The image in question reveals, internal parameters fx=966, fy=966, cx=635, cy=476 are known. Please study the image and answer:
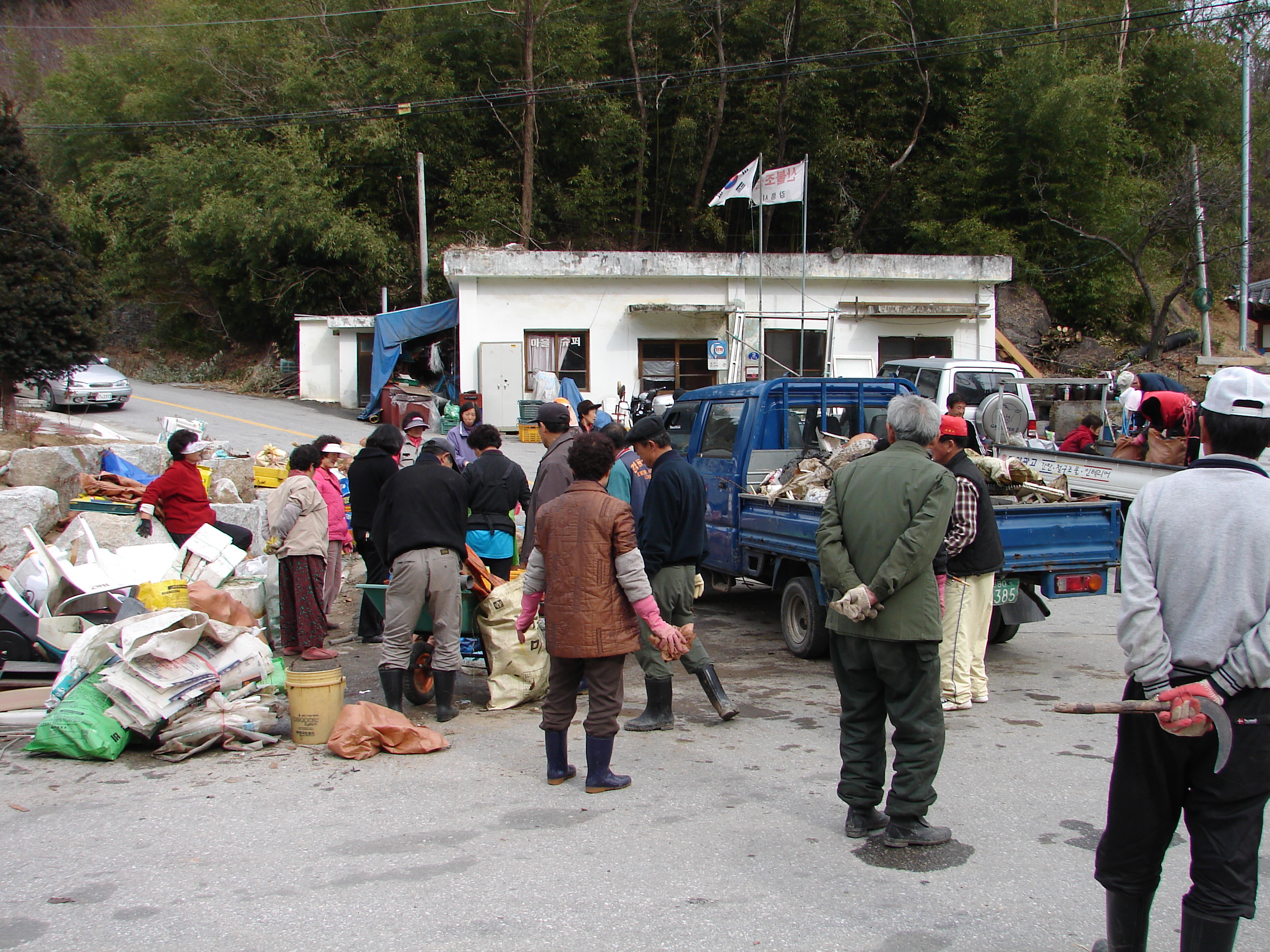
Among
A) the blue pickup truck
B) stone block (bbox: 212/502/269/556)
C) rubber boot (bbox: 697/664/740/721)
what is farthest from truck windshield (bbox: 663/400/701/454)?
stone block (bbox: 212/502/269/556)

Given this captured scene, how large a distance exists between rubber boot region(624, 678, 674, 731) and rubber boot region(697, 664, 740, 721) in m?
0.22

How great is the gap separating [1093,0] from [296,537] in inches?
1474

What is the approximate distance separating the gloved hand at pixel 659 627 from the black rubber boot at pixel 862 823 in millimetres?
1057

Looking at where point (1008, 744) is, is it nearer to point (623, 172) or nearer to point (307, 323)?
point (307, 323)

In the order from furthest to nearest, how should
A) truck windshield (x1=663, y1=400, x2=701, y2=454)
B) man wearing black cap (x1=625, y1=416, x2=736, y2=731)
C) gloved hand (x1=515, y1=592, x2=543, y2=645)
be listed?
truck windshield (x1=663, y1=400, x2=701, y2=454)
man wearing black cap (x1=625, y1=416, x2=736, y2=731)
gloved hand (x1=515, y1=592, x2=543, y2=645)

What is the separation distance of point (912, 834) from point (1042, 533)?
3269 mm

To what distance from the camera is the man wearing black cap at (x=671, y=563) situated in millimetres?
5570

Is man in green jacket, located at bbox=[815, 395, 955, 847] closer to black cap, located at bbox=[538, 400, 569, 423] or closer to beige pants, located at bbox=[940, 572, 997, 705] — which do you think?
beige pants, located at bbox=[940, 572, 997, 705]

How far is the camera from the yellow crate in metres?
12.3

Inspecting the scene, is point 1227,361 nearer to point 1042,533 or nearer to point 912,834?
point 1042,533

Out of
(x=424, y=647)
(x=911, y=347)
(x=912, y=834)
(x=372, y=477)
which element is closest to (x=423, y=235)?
(x=911, y=347)

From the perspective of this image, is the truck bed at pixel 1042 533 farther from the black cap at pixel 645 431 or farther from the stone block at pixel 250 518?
the stone block at pixel 250 518

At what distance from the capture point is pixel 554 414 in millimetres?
6395

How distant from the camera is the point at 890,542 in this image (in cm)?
390
